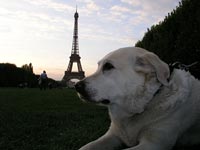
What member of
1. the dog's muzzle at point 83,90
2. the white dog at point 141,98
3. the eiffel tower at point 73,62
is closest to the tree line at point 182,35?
the white dog at point 141,98

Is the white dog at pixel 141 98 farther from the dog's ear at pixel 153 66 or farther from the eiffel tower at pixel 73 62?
the eiffel tower at pixel 73 62

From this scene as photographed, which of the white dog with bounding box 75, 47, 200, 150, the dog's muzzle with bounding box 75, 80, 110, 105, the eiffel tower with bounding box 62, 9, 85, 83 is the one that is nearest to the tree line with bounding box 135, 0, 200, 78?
the white dog with bounding box 75, 47, 200, 150

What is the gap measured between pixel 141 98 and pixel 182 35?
10.7 metres

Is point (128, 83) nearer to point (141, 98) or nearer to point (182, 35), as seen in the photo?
point (141, 98)

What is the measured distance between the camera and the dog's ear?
15.2ft

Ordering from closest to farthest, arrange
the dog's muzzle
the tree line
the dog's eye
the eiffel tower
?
the dog's muzzle, the dog's eye, the tree line, the eiffel tower

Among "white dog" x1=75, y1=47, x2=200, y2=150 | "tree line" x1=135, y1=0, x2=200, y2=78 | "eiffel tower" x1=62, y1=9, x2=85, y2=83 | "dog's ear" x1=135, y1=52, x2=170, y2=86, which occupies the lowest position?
"white dog" x1=75, y1=47, x2=200, y2=150

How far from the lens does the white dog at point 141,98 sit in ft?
15.0

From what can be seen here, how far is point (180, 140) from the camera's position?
5008 mm

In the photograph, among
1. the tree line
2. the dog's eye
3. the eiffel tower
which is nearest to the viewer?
the dog's eye

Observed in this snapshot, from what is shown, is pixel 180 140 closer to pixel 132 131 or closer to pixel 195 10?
pixel 132 131

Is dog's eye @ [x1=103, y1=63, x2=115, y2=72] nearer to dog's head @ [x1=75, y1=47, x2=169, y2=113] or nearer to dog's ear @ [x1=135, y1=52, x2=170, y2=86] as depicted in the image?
dog's head @ [x1=75, y1=47, x2=169, y2=113]

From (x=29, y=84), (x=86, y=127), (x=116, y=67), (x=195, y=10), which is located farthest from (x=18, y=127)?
(x=29, y=84)

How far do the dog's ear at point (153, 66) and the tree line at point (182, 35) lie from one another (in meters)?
8.52
